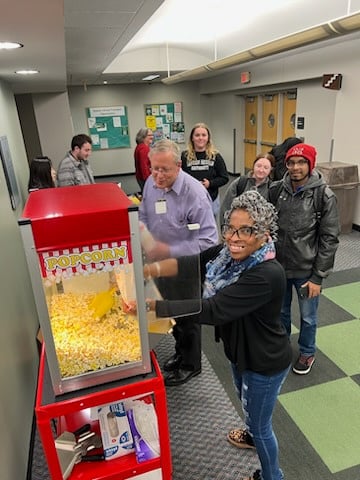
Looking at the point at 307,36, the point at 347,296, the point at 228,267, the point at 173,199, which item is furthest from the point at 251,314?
the point at 307,36

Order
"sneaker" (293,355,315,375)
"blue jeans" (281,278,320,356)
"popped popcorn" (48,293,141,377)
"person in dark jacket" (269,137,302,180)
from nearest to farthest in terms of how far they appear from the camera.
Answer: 1. "popped popcorn" (48,293,141,377)
2. "blue jeans" (281,278,320,356)
3. "sneaker" (293,355,315,375)
4. "person in dark jacket" (269,137,302,180)

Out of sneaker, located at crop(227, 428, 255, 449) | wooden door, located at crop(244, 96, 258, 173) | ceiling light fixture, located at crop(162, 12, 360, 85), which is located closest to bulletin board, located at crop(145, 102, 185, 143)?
wooden door, located at crop(244, 96, 258, 173)

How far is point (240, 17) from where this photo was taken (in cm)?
494

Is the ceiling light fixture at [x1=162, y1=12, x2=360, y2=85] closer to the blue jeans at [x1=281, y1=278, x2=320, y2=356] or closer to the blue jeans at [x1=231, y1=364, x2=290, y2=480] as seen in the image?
the blue jeans at [x1=281, y1=278, x2=320, y2=356]

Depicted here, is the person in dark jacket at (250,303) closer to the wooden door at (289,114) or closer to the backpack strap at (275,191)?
the backpack strap at (275,191)

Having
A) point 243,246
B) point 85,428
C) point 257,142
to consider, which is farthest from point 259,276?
point 257,142

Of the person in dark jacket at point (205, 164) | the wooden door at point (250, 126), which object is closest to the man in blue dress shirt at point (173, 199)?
the person in dark jacket at point (205, 164)

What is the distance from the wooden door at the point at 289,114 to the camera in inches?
260

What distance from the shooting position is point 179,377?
2.45 m

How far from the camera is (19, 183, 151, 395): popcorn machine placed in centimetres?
101

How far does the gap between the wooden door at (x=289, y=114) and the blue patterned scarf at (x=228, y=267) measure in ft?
19.6

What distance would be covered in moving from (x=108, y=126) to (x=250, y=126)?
409 centimetres

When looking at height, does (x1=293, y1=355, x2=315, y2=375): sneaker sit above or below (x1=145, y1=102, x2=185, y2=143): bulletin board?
below

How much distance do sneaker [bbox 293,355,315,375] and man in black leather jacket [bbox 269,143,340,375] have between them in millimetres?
149
